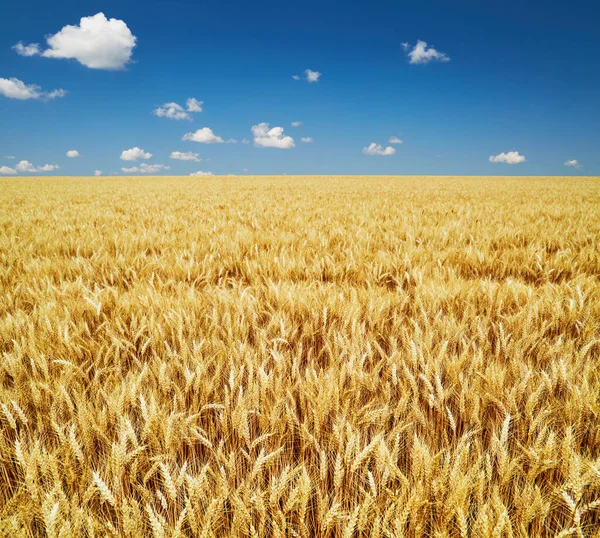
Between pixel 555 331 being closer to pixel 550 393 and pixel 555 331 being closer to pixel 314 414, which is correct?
pixel 550 393

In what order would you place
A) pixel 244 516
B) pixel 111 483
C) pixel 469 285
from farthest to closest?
pixel 469 285, pixel 111 483, pixel 244 516

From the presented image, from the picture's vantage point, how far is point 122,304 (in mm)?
1687

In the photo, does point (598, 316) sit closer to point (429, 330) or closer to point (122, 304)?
point (429, 330)

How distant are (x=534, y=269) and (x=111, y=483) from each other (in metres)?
2.88

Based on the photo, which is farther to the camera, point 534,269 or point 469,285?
point 534,269

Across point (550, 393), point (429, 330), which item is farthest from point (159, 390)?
point (550, 393)

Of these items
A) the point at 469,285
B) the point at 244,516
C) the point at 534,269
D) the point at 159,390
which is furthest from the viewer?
the point at 534,269

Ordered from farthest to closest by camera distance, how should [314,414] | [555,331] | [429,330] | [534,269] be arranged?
[534,269] < [555,331] < [429,330] < [314,414]

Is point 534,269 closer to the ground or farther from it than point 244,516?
farther from it

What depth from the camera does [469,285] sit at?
1995 mm

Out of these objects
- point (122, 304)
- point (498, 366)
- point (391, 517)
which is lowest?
point (391, 517)

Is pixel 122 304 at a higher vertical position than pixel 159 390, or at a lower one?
higher

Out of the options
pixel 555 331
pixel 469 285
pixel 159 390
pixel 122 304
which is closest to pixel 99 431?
pixel 159 390

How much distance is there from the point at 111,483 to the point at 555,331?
1752 mm
